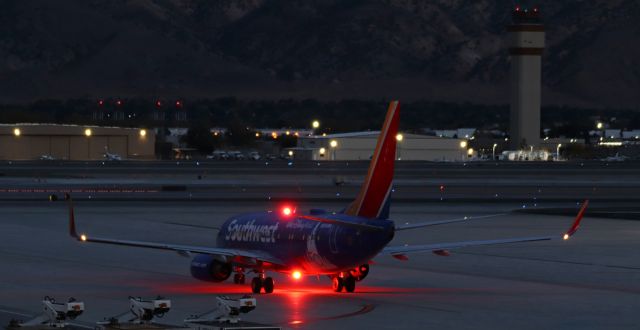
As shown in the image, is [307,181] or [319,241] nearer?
[319,241]

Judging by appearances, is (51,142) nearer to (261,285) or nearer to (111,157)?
(111,157)

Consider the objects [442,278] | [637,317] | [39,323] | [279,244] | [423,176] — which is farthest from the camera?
[423,176]

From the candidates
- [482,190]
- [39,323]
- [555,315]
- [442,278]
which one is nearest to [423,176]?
[482,190]

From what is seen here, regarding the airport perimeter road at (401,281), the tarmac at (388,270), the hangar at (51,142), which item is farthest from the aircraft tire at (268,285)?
the hangar at (51,142)

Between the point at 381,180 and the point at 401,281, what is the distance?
Answer: 23.2 feet

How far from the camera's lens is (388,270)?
51.9 meters

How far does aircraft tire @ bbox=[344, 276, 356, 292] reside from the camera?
4397 centimetres

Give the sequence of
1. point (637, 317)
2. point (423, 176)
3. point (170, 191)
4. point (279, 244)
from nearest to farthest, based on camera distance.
→ point (637, 317) < point (279, 244) < point (170, 191) < point (423, 176)

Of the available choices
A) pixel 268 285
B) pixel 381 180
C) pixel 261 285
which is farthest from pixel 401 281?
pixel 381 180

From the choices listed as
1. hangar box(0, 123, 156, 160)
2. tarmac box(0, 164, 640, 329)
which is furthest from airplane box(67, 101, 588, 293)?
hangar box(0, 123, 156, 160)

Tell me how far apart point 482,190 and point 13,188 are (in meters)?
38.3

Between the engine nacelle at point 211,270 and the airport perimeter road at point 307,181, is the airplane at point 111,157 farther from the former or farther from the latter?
the engine nacelle at point 211,270

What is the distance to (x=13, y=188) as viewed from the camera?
11231 cm

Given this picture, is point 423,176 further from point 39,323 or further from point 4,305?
point 39,323
